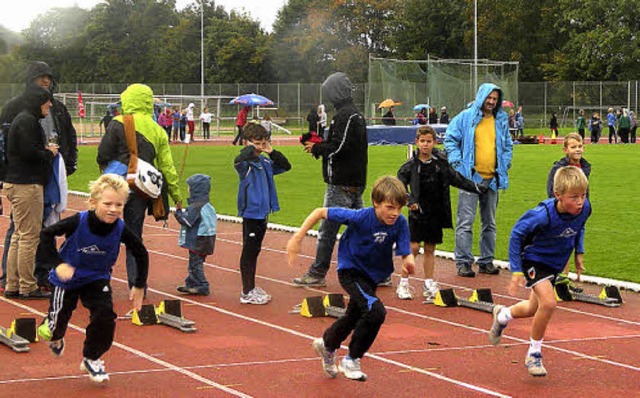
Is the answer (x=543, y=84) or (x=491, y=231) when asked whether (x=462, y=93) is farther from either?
(x=491, y=231)

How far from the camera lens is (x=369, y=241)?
25.9 ft

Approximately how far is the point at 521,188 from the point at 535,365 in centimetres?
1768

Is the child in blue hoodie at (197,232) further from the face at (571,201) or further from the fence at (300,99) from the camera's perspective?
the fence at (300,99)

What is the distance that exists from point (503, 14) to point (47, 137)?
7520cm

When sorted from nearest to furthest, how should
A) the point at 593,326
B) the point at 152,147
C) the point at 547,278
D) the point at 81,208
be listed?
1. the point at 547,278
2. the point at 593,326
3. the point at 152,147
4. the point at 81,208

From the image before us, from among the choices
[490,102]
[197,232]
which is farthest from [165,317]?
[490,102]

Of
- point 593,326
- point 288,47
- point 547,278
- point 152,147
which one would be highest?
point 288,47

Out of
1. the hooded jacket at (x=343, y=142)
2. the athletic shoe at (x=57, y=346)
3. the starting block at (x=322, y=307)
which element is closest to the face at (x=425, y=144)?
the hooded jacket at (x=343, y=142)

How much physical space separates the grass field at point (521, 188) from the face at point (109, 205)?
22.7 feet

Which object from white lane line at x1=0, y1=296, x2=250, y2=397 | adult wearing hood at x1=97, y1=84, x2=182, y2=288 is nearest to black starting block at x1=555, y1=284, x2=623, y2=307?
adult wearing hood at x1=97, y1=84, x2=182, y2=288

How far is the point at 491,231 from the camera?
1330 centimetres

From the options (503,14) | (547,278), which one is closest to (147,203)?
(547,278)

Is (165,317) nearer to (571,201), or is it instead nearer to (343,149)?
(343,149)

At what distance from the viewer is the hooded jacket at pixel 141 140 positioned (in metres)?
10.8
